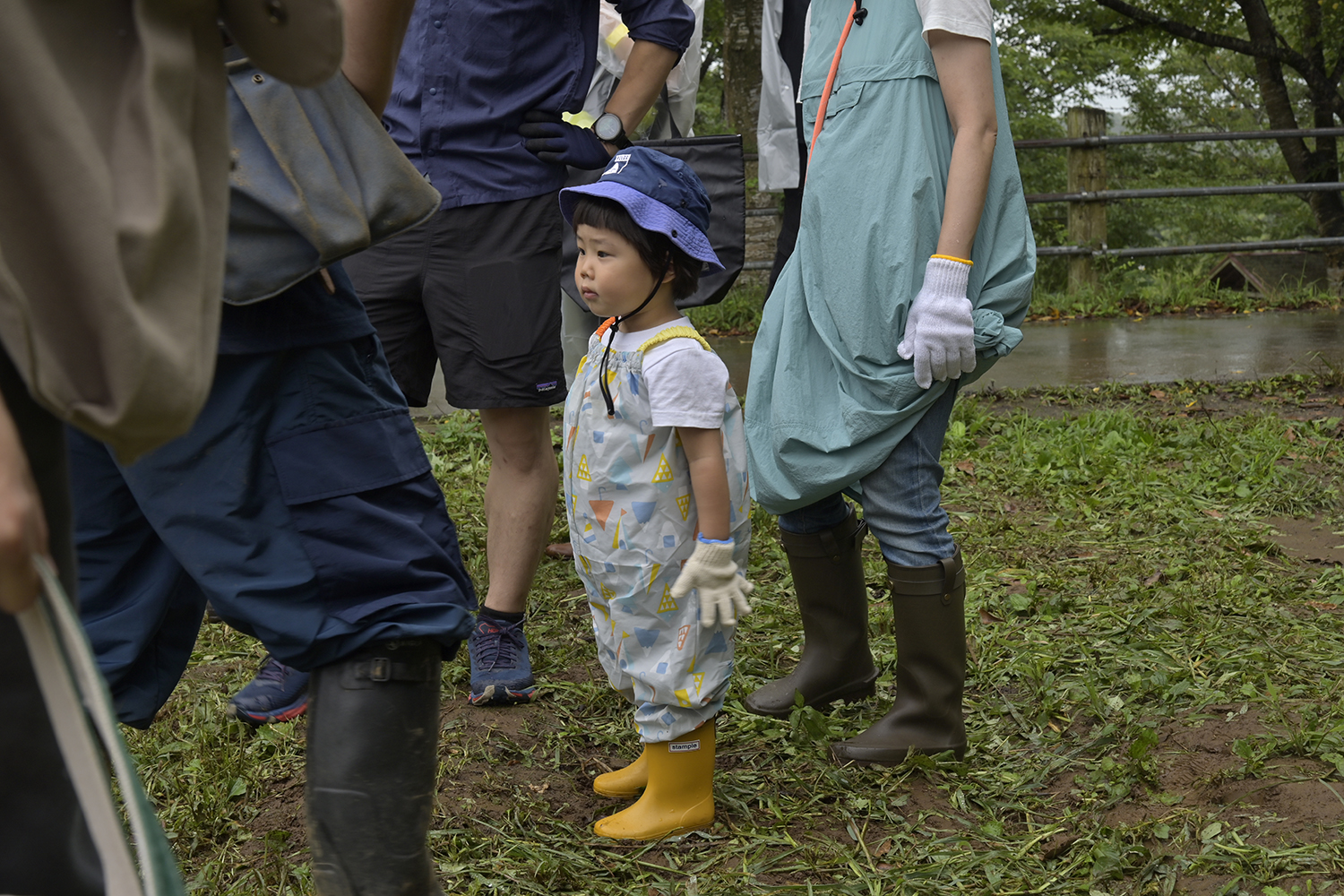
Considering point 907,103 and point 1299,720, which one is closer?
point 907,103

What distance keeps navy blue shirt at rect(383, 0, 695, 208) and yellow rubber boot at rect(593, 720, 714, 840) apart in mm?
1363

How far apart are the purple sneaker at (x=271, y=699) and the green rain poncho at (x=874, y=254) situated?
1.25 m

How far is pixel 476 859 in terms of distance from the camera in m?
2.24

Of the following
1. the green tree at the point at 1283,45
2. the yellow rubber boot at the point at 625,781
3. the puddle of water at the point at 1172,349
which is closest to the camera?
the yellow rubber boot at the point at 625,781

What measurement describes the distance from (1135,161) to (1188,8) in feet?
13.9

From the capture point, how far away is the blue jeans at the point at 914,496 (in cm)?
251

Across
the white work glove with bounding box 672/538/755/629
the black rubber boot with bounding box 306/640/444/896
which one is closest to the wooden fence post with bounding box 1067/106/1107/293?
the white work glove with bounding box 672/538/755/629

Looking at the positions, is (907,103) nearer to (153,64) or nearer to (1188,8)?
(153,64)

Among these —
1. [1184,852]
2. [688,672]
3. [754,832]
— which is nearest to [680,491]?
[688,672]

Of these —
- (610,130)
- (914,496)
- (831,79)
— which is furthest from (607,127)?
(914,496)

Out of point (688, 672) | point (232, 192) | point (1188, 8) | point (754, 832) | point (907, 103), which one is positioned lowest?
point (754, 832)

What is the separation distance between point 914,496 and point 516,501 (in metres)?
1.01

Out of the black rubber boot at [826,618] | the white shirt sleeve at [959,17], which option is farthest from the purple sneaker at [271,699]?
the white shirt sleeve at [959,17]

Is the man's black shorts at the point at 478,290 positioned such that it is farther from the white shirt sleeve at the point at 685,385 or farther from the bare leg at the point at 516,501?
the white shirt sleeve at the point at 685,385
